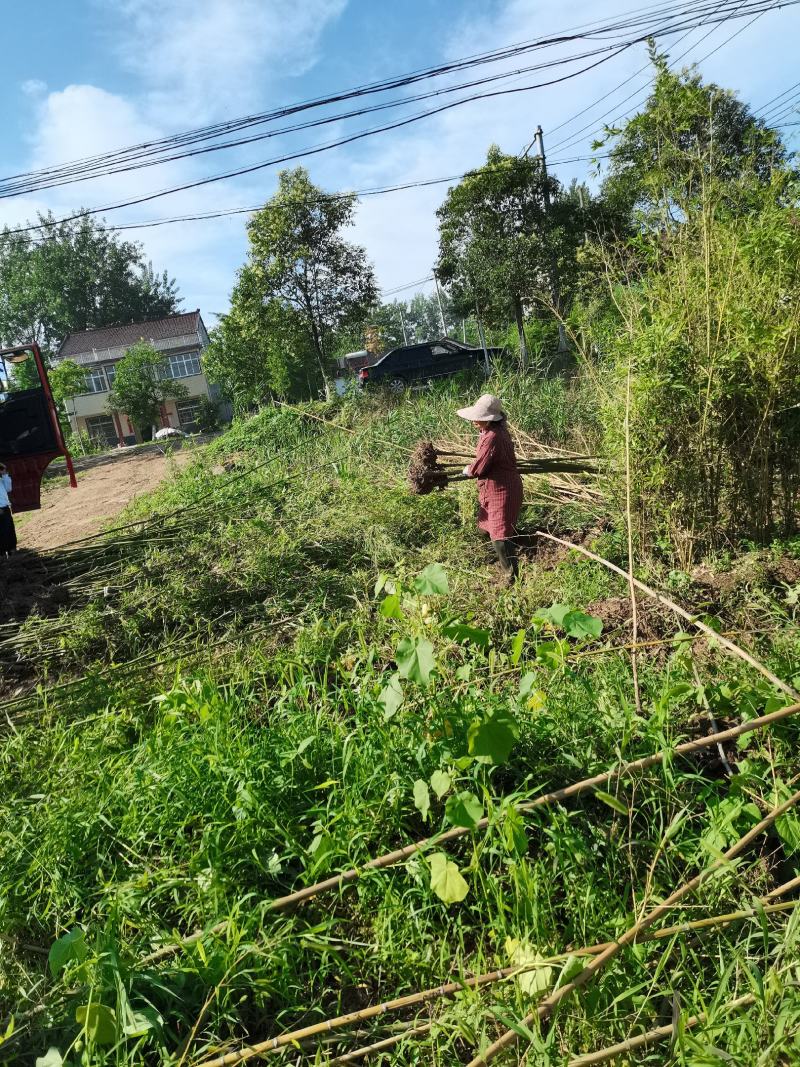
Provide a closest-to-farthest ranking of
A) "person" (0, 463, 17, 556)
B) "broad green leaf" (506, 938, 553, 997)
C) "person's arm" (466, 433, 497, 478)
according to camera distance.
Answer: "broad green leaf" (506, 938, 553, 997) → "person's arm" (466, 433, 497, 478) → "person" (0, 463, 17, 556)

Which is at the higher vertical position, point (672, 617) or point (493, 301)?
point (493, 301)

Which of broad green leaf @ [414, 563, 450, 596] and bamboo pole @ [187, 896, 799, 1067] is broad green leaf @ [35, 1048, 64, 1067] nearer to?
bamboo pole @ [187, 896, 799, 1067]

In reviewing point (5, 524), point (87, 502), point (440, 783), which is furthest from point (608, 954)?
point (87, 502)

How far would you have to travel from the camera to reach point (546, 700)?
235cm

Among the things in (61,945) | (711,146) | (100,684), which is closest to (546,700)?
(61,945)

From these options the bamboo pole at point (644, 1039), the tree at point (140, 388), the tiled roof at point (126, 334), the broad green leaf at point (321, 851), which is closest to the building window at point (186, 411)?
the tiled roof at point (126, 334)

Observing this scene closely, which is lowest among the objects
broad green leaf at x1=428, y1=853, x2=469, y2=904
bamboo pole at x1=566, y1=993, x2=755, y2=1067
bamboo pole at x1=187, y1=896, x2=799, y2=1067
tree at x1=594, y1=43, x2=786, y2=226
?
bamboo pole at x1=566, y1=993, x2=755, y2=1067

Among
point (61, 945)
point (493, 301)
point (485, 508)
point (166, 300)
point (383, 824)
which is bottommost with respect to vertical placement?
point (383, 824)

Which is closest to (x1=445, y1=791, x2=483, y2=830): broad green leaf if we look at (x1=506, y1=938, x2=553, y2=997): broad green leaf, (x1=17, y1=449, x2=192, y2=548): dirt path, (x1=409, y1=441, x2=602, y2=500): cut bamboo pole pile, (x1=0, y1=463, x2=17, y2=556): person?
(x1=506, y1=938, x2=553, y2=997): broad green leaf

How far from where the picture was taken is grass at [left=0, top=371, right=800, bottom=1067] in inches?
63.0

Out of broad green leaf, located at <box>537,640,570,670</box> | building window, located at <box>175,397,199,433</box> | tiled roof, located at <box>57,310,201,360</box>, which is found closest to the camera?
broad green leaf, located at <box>537,640,570,670</box>

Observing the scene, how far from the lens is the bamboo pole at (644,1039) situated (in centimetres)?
143

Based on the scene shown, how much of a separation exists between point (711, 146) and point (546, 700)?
11.2 feet

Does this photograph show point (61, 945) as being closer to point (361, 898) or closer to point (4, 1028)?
point (4, 1028)
